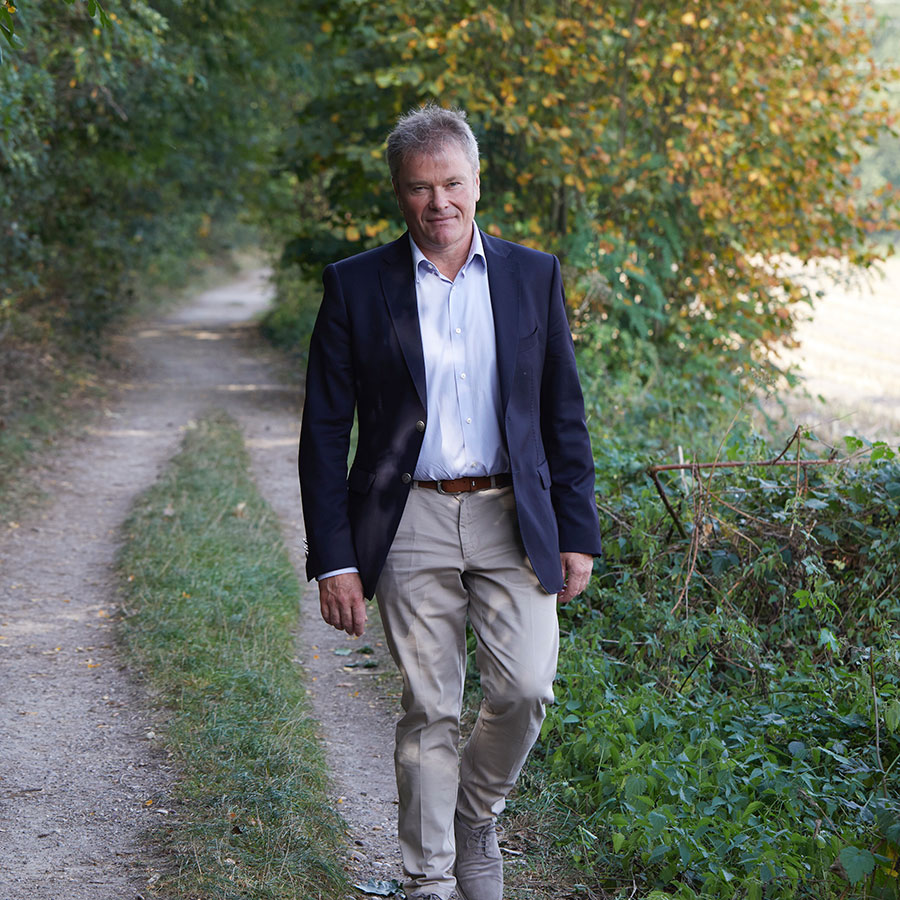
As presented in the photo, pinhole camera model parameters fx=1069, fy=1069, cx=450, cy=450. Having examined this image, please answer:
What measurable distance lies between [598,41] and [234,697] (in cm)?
812

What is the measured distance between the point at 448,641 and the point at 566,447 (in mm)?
688

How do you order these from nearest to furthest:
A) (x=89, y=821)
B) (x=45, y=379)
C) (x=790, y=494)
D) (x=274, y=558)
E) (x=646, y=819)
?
(x=646, y=819) → (x=89, y=821) → (x=790, y=494) → (x=274, y=558) → (x=45, y=379)

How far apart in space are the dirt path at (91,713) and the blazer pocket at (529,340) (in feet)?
6.34

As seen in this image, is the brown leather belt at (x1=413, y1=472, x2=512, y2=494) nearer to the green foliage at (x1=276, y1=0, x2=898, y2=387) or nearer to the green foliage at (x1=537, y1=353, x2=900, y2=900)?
the green foliage at (x1=537, y1=353, x2=900, y2=900)

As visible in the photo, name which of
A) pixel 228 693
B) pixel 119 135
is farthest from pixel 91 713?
pixel 119 135

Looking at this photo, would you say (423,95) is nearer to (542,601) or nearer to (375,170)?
(375,170)

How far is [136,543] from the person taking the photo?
7289 millimetres

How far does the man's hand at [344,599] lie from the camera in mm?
3133

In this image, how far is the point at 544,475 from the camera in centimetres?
322

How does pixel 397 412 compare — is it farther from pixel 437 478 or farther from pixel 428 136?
pixel 428 136

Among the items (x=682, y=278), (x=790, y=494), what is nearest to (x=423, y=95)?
(x=682, y=278)

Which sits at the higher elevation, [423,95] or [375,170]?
[423,95]

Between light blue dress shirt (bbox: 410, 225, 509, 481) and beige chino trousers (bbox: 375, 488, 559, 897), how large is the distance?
0.10 m

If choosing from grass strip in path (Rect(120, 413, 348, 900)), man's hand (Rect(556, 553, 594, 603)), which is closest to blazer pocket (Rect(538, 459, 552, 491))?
man's hand (Rect(556, 553, 594, 603))
